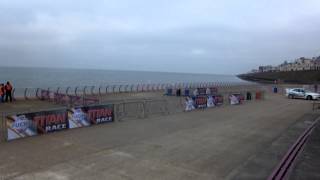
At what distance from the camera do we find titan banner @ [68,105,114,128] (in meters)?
16.2

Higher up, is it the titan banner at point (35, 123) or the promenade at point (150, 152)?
the titan banner at point (35, 123)

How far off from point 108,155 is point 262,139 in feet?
22.7

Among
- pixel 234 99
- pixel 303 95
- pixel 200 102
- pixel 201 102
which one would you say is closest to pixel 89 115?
pixel 200 102


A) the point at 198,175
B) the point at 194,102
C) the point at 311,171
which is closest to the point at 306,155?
the point at 311,171

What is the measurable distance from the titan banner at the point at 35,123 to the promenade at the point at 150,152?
0.52 meters

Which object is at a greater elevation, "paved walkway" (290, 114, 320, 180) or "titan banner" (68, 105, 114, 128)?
Result: "titan banner" (68, 105, 114, 128)

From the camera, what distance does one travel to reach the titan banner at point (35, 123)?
13453mm

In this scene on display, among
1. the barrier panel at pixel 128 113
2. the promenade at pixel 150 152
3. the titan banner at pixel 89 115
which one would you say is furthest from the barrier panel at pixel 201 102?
the titan banner at pixel 89 115

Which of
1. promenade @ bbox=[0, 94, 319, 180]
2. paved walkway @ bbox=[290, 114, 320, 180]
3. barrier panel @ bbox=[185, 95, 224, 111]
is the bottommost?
promenade @ bbox=[0, 94, 319, 180]

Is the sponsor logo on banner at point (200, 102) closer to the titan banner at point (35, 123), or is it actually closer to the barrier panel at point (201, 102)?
the barrier panel at point (201, 102)

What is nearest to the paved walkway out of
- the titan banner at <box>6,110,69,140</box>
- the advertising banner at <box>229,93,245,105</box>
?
the titan banner at <box>6,110,69,140</box>

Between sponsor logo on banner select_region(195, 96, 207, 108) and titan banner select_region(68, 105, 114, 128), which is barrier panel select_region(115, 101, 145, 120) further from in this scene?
sponsor logo on banner select_region(195, 96, 207, 108)

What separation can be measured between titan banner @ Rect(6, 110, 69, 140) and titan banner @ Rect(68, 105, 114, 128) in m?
0.43

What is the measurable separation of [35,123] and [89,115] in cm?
318
